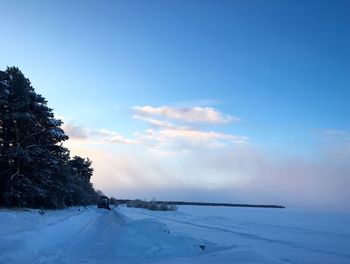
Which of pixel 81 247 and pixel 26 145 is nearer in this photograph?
pixel 81 247

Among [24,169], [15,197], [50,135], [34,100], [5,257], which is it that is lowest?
[5,257]

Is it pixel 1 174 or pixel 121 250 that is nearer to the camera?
pixel 121 250

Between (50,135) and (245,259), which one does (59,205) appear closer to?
(50,135)

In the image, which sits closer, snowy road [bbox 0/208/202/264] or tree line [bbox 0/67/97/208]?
snowy road [bbox 0/208/202/264]

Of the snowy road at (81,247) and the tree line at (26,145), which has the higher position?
the tree line at (26,145)

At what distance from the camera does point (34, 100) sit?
4362 centimetres

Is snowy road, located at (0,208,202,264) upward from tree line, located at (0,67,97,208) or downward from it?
downward

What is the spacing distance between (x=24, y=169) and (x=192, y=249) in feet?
82.8

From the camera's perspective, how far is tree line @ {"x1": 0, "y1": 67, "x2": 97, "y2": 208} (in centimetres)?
3678

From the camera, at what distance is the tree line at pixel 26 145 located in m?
36.8

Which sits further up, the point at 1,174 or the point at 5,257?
the point at 1,174

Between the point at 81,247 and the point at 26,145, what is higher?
the point at 26,145

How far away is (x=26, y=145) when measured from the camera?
40156mm

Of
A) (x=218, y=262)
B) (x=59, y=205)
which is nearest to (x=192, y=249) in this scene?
(x=218, y=262)
